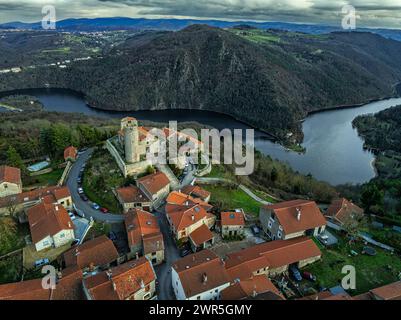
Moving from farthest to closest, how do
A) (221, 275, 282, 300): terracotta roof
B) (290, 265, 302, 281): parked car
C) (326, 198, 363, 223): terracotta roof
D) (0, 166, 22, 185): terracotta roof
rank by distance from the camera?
1. (326, 198, 363, 223): terracotta roof
2. (0, 166, 22, 185): terracotta roof
3. (290, 265, 302, 281): parked car
4. (221, 275, 282, 300): terracotta roof

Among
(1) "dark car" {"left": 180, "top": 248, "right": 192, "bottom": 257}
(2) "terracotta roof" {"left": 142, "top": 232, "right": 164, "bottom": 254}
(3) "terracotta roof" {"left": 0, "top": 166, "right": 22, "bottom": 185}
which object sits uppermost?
(3) "terracotta roof" {"left": 0, "top": 166, "right": 22, "bottom": 185}

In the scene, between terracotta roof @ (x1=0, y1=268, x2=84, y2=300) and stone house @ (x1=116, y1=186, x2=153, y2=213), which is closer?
terracotta roof @ (x1=0, y1=268, x2=84, y2=300)

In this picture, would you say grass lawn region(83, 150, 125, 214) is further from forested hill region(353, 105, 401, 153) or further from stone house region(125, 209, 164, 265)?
forested hill region(353, 105, 401, 153)

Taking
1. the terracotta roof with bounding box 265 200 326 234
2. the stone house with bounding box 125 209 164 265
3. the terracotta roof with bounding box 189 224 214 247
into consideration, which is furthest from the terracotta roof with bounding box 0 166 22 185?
the terracotta roof with bounding box 265 200 326 234

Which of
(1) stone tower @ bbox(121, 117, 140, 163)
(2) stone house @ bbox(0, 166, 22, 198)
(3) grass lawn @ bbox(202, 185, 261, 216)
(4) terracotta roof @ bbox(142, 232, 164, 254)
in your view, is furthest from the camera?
(1) stone tower @ bbox(121, 117, 140, 163)

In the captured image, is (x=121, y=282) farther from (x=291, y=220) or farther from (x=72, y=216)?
(x=291, y=220)

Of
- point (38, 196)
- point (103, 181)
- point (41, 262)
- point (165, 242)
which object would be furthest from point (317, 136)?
point (41, 262)
